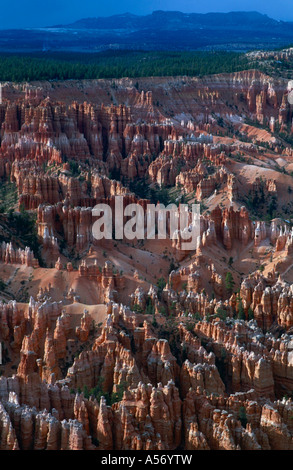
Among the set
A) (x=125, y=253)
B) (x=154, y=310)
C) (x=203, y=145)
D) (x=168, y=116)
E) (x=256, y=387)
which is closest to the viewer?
(x=256, y=387)

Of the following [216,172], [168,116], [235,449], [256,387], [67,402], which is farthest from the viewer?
[168,116]

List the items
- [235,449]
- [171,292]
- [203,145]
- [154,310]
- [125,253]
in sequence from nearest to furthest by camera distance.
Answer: [235,449] < [154,310] < [171,292] < [125,253] < [203,145]

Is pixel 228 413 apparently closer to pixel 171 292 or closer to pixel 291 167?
pixel 171 292

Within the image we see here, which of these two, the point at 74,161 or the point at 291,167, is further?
the point at 291,167

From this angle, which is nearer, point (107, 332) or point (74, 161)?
point (107, 332)

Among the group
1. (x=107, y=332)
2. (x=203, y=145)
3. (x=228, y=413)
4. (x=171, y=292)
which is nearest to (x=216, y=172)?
(x=203, y=145)

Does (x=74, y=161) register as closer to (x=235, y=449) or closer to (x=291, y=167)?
(x=291, y=167)

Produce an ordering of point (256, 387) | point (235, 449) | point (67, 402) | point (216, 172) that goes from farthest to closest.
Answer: point (216, 172)
point (256, 387)
point (67, 402)
point (235, 449)

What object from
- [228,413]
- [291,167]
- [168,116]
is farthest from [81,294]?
[168,116]
